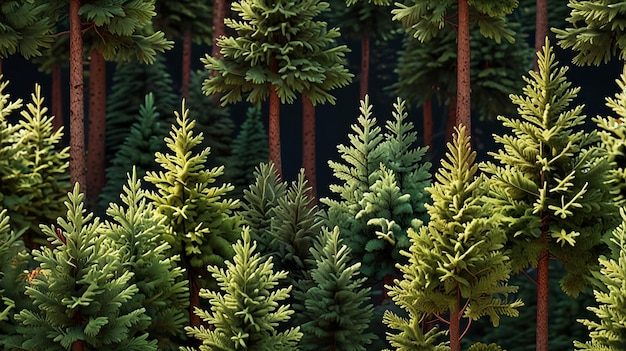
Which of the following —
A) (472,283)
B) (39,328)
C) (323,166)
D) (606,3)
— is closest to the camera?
(39,328)

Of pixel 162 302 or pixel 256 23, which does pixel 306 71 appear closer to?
pixel 256 23

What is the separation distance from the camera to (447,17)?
29.1 metres

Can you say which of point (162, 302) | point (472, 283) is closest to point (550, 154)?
point (472, 283)

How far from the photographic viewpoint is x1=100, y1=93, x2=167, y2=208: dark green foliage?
1393 inches

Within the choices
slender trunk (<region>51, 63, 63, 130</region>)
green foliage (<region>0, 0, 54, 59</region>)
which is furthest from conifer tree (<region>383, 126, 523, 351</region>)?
slender trunk (<region>51, 63, 63, 130</region>)

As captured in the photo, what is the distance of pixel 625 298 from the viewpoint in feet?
66.4

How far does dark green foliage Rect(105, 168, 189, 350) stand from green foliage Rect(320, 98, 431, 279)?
5.49m

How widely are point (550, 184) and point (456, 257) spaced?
3.36 m

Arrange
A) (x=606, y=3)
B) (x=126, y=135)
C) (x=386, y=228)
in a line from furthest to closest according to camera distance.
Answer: (x=126, y=135), (x=606, y=3), (x=386, y=228)

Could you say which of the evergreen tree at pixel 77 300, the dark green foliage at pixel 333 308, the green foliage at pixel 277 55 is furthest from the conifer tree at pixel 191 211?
the green foliage at pixel 277 55

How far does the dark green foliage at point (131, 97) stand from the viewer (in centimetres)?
3928

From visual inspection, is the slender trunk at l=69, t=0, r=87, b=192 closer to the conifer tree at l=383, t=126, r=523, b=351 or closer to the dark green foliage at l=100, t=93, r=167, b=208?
the dark green foliage at l=100, t=93, r=167, b=208

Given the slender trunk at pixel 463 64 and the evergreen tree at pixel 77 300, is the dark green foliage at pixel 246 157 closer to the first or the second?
the slender trunk at pixel 463 64

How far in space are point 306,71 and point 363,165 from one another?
405 centimetres
